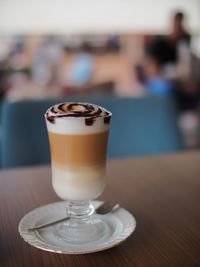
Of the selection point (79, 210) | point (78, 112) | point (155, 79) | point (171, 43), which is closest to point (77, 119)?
point (78, 112)

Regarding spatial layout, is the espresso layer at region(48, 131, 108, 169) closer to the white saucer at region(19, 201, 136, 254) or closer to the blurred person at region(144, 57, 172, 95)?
the white saucer at region(19, 201, 136, 254)

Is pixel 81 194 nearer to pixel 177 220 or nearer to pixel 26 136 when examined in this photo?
pixel 177 220

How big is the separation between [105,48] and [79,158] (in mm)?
3380

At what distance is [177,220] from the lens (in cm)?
61

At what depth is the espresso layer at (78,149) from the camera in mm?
563

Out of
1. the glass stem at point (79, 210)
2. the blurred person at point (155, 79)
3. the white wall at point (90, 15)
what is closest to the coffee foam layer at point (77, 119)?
the glass stem at point (79, 210)

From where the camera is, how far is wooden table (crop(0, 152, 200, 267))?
481 mm

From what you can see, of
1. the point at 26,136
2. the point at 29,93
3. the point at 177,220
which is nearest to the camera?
the point at 177,220

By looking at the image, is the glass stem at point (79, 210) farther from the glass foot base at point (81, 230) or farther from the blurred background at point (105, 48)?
the blurred background at point (105, 48)

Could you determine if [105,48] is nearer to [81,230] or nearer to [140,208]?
[140,208]

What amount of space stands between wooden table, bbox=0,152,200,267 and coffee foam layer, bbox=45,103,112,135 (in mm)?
160

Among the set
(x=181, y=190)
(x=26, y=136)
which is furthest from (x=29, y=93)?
(x=181, y=190)

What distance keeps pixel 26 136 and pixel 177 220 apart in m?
0.64

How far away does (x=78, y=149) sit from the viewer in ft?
1.84
